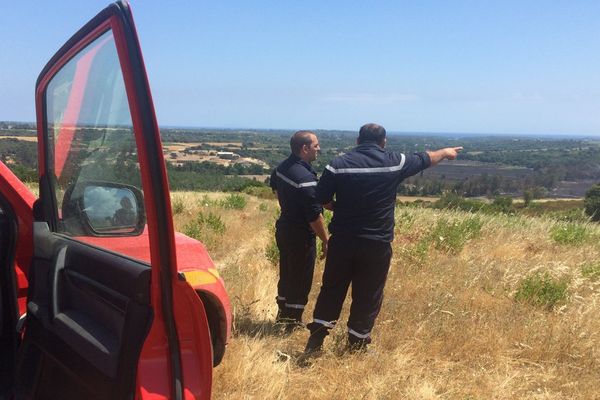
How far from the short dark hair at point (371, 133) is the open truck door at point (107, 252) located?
218 centimetres

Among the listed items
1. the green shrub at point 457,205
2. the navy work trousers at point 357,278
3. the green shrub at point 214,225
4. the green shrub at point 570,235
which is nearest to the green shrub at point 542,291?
the navy work trousers at point 357,278

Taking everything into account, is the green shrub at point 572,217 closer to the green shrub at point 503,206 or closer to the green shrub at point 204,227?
the green shrub at point 503,206

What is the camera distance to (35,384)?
6.09ft

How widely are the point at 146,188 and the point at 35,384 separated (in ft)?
3.45

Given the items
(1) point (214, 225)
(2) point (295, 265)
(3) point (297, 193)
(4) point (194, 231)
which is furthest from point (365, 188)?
(1) point (214, 225)

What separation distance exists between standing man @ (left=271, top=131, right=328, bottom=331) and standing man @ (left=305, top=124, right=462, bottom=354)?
0.31 metres

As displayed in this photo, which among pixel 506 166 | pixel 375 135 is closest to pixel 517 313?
pixel 375 135

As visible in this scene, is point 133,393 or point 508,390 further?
point 508,390

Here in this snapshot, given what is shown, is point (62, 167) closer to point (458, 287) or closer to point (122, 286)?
point (122, 286)

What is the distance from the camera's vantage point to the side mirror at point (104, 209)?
179 cm

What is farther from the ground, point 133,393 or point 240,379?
point 133,393

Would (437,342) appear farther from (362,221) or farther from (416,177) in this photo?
(416,177)

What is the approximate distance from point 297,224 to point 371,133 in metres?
1.03

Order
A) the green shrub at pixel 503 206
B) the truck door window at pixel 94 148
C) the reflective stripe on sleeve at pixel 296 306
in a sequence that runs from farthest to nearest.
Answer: the green shrub at pixel 503 206, the reflective stripe on sleeve at pixel 296 306, the truck door window at pixel 94 148
